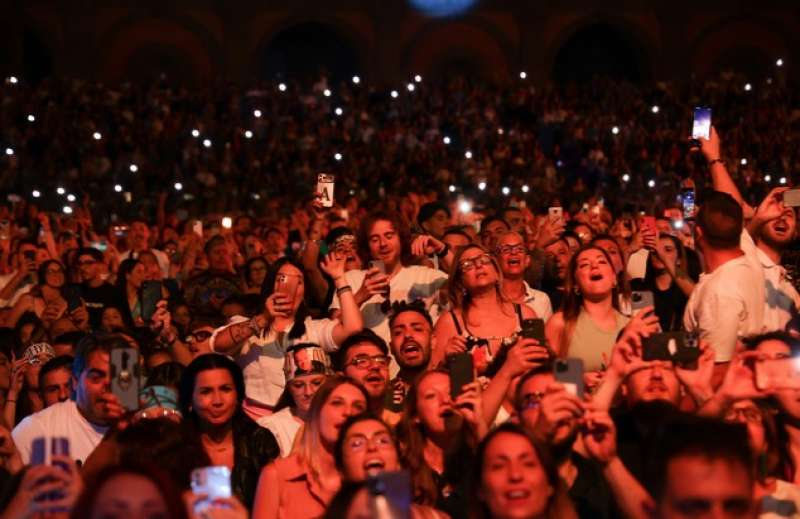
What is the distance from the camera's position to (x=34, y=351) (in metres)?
7.30

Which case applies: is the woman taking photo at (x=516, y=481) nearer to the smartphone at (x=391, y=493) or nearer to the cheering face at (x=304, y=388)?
the smartphone at (x=391, y=493)

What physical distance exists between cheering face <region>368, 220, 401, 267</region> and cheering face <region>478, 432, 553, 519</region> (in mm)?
3076

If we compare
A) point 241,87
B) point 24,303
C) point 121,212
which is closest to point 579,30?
point 241,87

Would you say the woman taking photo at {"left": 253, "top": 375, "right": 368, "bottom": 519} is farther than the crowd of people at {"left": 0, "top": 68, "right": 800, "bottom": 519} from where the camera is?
Yes

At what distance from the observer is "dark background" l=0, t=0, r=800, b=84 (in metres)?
33.5

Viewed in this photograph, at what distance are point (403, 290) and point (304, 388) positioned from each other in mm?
1439

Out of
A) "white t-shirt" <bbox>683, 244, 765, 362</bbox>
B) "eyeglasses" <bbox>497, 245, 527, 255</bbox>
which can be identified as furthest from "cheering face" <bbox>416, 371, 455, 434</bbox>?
"eyeglasses" <bbox>497, 245, 527, 255</bbox>

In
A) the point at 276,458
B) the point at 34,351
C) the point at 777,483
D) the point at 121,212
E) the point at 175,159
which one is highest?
the point at 175,159

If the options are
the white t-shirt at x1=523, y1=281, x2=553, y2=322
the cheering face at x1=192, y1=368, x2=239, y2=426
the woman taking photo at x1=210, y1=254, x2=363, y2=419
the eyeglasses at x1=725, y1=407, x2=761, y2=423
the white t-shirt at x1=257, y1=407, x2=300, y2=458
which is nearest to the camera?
the eyeglasses at x1=725, y1=407, x2=761, y2=423

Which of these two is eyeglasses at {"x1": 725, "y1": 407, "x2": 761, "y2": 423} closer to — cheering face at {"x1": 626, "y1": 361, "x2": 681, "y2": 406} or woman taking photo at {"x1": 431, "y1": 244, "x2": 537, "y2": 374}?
cheering face at {"x1": 626, "y1": 361, "x2": 681, "y2": 406}

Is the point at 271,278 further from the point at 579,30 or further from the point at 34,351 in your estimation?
the point at 579,30

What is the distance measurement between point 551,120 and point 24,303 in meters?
14.1

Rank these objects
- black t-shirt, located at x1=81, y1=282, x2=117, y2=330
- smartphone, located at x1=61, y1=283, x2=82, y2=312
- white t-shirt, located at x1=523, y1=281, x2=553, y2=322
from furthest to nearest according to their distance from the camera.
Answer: black t-shirt, located at x1=81, y1=282, x2=117, y2=330 → smartphone, located at x1=61, y1=283, x2=82, y2=312 → white t-shirt, located at x1=523, y1=281, x2=553, y2=322

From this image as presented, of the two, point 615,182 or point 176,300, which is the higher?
point 615,182
